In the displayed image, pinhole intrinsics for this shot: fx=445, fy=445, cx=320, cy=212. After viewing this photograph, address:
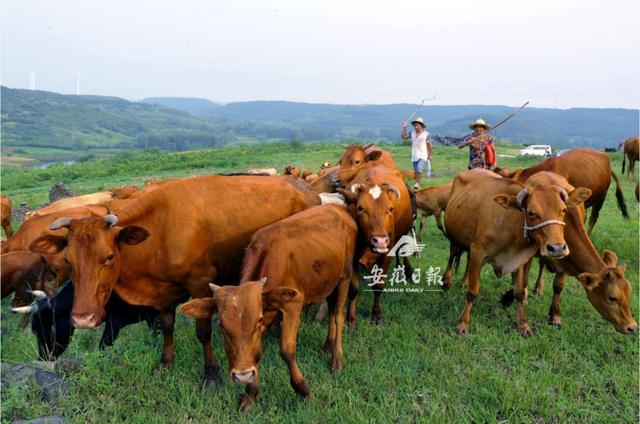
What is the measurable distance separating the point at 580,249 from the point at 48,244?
21.0 feet

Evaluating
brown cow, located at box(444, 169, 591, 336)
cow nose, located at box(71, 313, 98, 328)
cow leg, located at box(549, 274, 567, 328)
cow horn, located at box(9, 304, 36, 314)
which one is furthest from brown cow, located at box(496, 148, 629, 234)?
cow horn, located at box(9, 304, 36, 314)

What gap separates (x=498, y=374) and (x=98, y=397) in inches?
171

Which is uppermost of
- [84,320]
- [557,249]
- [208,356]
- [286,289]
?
[557,249]

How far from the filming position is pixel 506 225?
20.0 ft

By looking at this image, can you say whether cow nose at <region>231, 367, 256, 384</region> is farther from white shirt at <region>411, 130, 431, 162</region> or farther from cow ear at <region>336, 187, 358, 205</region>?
white shirt at <region>411, 130, 431, 162</region>

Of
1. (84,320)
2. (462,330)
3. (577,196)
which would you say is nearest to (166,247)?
(84,320)

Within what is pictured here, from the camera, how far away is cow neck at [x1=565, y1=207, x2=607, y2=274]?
5707 millimetres

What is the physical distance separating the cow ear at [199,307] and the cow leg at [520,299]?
14.1ft

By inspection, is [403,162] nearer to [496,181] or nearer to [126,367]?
[496,181]

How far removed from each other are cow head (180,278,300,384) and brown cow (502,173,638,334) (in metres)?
3.97

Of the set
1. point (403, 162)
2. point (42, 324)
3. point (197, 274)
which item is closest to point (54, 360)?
point (42, 324)

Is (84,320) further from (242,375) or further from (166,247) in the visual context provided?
(242,375)

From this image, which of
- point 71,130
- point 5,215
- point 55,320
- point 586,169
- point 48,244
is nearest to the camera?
point 48,244

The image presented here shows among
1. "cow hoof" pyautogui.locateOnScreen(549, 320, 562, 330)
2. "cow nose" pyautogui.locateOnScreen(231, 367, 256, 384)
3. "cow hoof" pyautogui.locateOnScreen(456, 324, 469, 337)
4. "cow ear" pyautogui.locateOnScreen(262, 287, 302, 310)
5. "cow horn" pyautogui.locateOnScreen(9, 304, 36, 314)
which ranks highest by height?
"cow ear" pyautogui.locateOnScreen(262, 287, 302, 310)
